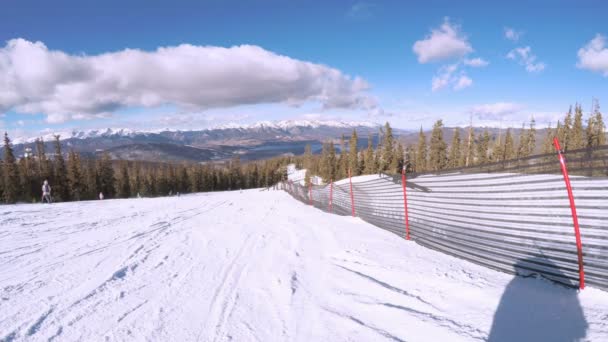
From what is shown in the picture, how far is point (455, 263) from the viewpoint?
441cm

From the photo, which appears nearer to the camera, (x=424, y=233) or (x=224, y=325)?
(x=224, y=325)

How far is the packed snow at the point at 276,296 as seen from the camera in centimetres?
267

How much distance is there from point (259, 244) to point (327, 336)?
3.44 meters

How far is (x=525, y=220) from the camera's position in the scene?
3.94 m

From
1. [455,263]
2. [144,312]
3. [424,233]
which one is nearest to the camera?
[144,312]

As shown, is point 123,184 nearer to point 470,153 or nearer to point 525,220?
point 525,220

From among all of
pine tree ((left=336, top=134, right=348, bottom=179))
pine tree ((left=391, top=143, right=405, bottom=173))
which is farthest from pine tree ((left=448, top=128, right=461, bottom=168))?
pine tree ((left=336, top=134, right=348, bottom=179))

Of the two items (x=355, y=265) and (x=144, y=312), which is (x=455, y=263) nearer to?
(x=355, y=265)

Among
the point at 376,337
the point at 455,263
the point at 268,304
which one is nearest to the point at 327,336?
the point at 376,337

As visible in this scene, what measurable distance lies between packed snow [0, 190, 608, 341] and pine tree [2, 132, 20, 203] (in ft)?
174

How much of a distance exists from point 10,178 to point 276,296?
5922 cm

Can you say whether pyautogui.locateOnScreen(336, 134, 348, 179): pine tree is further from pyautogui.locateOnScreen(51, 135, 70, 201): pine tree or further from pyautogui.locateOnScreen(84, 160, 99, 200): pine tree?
pyautogui.locateOnScreen(51, 135, 70, 201): pine tree

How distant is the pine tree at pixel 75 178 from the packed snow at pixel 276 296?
2135 inches

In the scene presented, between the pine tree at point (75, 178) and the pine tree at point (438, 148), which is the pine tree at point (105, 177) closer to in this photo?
the pine tree at point (75, 178)
